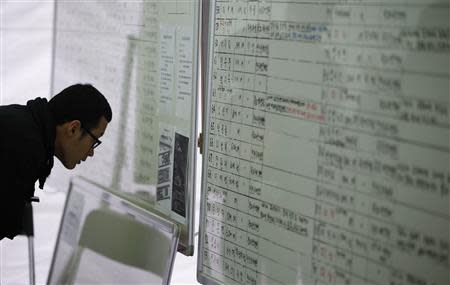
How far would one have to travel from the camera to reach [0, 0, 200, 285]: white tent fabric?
2.57 m

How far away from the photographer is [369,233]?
1111mm

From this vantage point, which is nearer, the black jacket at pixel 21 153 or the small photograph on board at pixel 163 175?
the black jacket at pixel 21 153

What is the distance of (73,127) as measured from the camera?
1840 mm

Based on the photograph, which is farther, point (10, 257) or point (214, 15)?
point (10, 257)

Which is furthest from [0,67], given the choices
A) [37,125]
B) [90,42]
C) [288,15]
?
[288,15]

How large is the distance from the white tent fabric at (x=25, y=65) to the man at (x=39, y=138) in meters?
0.79

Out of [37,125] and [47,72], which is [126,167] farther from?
[47,72]

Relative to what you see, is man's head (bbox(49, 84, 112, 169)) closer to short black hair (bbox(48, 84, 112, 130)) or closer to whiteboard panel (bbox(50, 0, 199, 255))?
short black hair (bbox(48, 84, 112, 130))

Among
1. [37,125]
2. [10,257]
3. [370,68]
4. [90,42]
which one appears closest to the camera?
[370,68]

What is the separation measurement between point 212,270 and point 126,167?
2.22ft

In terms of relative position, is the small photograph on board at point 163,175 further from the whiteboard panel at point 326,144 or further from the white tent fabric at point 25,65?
the white tent fabric at point 25,65

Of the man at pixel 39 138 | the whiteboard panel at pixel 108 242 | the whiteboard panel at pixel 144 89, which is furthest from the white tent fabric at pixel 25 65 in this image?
the man at pixel 39 138

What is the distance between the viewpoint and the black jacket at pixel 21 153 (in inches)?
66.5

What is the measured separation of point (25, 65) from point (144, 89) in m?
0.95
